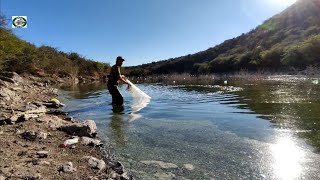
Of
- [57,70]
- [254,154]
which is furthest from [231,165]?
[57,70]

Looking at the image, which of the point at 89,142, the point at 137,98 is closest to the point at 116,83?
the point at 137,98

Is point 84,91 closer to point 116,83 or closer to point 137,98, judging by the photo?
point 137,98

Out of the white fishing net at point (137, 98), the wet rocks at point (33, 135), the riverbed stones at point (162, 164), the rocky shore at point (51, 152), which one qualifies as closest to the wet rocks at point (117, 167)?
the rocky shore at point (51, 152)

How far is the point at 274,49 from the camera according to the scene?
230 ft

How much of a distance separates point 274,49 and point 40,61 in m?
46.2

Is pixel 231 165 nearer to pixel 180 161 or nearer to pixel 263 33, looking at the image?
pixel 180 161

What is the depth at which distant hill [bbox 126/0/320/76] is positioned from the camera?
5688cm

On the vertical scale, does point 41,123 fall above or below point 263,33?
below

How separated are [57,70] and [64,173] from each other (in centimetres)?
5227

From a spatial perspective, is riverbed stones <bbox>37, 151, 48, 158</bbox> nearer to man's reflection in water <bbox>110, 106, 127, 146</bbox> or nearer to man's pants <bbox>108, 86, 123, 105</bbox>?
man's reflection in water <bbox>110, 106, 127, 146</bbox>

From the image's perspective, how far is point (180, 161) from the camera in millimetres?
6691

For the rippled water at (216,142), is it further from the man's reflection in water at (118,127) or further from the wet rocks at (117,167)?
the wet rocks at (117,167)

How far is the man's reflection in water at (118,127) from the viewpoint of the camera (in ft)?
28.2

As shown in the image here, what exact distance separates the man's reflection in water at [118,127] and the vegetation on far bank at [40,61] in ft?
34.4
